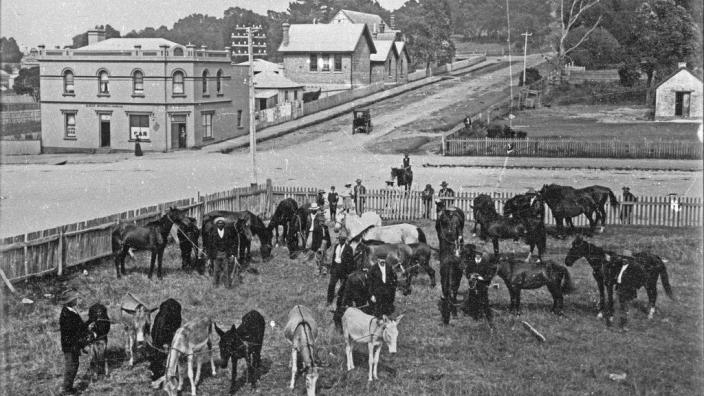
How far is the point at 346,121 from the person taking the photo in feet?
213

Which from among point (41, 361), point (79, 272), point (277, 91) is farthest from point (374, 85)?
point (41, 361)

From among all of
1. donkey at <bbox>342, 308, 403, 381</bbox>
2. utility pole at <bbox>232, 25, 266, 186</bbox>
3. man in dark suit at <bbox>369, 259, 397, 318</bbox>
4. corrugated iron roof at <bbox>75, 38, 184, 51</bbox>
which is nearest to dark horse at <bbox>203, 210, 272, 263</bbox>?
man in dark suit at <bbox>369, 259, 397, 318</bbox>

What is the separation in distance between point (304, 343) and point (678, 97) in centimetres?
5132

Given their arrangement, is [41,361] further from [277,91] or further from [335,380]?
[277,91]

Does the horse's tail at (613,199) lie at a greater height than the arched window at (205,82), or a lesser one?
lesser

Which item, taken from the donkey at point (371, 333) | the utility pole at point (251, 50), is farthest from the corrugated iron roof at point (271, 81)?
the donkey at point (371, 333)

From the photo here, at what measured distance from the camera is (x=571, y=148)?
47.7 meters

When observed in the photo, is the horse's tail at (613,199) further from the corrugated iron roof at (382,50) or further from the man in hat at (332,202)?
the corrugated iron roof at (382,50)

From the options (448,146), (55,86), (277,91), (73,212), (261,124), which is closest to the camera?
(73,212)

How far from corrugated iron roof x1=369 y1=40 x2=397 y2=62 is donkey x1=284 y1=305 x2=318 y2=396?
73.5 m

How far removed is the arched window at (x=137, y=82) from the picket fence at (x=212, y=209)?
2526cm

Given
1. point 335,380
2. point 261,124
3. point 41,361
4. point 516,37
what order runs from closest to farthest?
point 335,380 → point 41,361 → point 261,124 → point 516,37

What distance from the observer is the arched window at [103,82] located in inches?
2122

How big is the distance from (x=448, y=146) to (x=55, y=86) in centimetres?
2614
